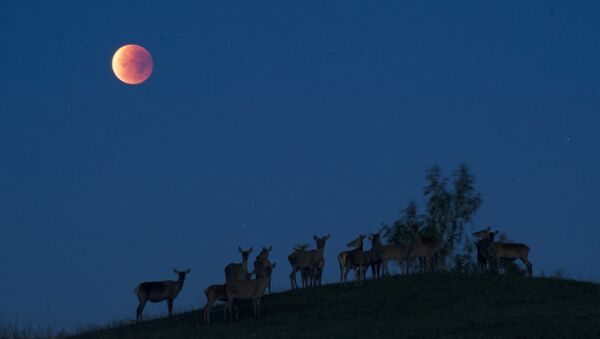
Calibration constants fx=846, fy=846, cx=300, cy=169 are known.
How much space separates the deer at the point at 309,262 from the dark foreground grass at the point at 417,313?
152cm

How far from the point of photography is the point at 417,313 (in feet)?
82.6

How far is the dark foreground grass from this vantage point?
72.2ft

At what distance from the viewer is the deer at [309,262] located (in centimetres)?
3191

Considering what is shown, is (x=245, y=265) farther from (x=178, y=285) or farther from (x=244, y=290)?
(x=244, y=290)

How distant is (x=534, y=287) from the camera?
28.3 meters

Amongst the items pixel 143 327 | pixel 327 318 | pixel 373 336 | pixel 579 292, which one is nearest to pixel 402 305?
pixel 327 318

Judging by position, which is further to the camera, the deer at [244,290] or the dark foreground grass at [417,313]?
the deer at [244,290]

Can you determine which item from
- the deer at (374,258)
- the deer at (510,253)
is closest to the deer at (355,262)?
the deer at (374,258)

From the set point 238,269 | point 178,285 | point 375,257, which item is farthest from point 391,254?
point 178,285

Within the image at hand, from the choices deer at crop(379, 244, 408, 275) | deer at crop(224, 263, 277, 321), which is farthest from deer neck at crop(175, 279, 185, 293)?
deer at crop(379, 244, 408, 275)

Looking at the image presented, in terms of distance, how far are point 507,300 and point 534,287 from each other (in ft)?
7.48

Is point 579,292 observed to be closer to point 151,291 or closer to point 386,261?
point 386,261

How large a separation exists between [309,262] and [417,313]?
7512 millimetres

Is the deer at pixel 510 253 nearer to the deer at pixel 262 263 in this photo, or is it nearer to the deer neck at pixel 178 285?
the deer at pixel 262 263
